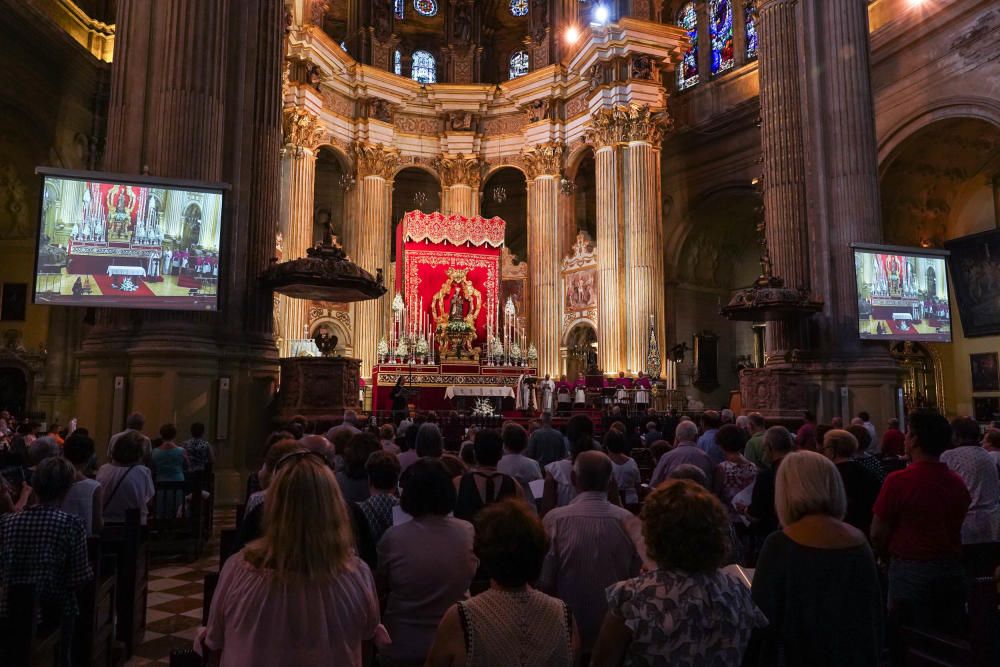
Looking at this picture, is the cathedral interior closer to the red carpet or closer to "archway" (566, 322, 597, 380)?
"archway" (566, 322, 597, 380)

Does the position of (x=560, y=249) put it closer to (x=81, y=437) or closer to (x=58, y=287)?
(x=58, y=287)

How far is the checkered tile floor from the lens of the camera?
4.56 meters

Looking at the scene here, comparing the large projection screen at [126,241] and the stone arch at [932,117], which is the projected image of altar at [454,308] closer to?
the stone arch at [932,117]

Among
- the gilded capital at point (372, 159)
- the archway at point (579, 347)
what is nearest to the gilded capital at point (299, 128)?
the gilded capital at point (372, 159)

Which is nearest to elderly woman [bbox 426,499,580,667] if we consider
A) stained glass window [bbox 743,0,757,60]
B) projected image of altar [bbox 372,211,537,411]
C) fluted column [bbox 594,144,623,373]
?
projected image of altar [bbox 372,211,537,411]

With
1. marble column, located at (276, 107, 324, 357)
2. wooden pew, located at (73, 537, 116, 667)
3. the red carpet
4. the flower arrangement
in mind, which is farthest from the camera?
the flower arrangement

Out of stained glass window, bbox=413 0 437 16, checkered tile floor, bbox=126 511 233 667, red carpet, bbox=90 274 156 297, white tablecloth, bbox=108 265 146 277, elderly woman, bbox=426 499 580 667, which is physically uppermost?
stained glass window, bbox=413 0 437 16

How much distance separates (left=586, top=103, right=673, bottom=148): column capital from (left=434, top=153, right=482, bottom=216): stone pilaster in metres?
5.69

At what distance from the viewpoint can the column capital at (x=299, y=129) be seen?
2323 centimetres

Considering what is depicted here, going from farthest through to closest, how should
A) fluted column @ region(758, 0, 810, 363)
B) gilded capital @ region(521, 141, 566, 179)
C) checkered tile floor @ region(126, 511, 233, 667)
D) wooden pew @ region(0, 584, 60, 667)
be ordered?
gilded capital @ region(521, 141, 566, 179) → fluted column @ region(758, 0, 810, 363) → checkered tile floor @ region(126, 511, 233, 667) → wooden pew @ region(0, 584, 60, 667)

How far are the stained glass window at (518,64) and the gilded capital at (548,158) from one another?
5.26 metres

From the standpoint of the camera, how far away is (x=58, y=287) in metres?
8.78

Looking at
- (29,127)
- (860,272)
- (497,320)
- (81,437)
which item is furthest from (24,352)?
(860,272)

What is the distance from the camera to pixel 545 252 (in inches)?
1006
